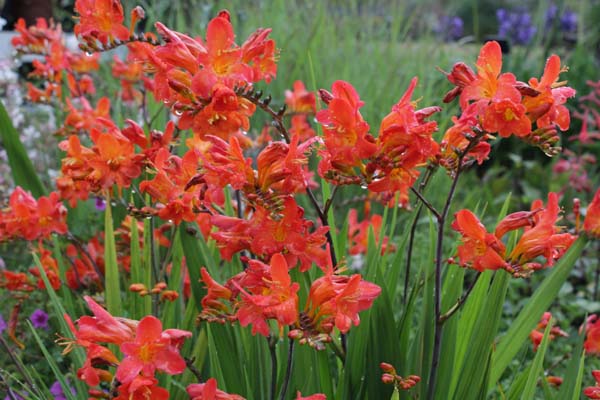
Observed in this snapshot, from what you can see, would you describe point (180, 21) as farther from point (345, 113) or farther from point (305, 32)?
point (345, 113)

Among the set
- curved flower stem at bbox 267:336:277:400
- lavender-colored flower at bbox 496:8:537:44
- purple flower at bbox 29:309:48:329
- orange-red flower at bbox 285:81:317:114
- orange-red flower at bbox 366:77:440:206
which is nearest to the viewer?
orange-red flower at bbox 366:77:440:206

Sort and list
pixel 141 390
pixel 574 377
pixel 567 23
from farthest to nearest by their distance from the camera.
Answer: pixel 567 23 < pixel 574 377 < pixel 141 390

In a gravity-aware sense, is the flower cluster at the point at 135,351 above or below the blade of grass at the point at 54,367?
above

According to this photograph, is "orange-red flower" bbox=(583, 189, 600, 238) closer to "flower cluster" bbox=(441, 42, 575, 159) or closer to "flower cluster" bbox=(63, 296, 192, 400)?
"flower cluster" bbox=(441, 42, 575, 159)

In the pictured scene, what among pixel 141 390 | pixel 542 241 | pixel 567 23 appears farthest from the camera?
pixel 567 23

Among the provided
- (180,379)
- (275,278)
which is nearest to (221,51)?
(275,278)

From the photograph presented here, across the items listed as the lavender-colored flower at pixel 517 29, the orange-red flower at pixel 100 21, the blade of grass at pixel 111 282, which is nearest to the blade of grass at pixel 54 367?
the blade of grass at pixel 111 282

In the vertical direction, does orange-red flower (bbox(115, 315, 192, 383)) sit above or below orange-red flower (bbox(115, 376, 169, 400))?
above

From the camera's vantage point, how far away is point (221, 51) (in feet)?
4.17

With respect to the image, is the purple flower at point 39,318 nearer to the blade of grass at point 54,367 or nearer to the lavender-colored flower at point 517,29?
the blade of grass at point 54,367

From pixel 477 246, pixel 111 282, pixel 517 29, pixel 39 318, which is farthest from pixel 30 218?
pixel 517 29

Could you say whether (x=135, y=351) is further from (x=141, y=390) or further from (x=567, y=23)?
(x=567, y=23)

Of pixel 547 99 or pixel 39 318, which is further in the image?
pixel 39 318

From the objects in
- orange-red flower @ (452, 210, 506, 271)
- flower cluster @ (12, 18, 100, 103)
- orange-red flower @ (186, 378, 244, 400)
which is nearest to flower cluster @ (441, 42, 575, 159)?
orange-red flower @ (452, 210, 506, 271)
